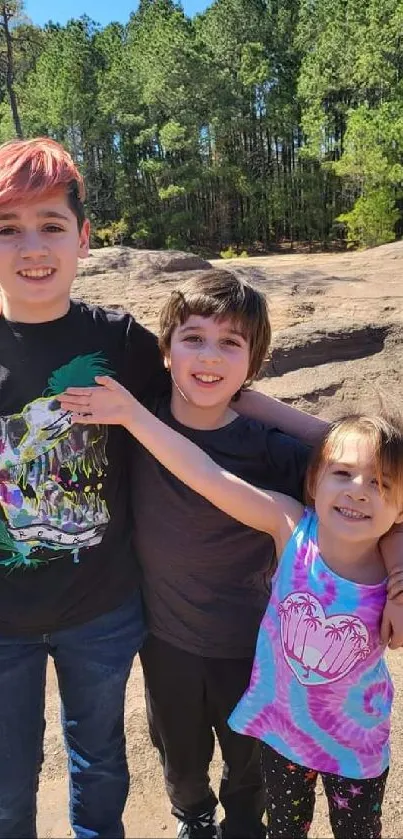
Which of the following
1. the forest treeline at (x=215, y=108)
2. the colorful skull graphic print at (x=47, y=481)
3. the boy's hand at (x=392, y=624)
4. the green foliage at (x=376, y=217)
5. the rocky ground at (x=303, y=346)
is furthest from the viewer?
the forest treeline at (x=215, y=108)

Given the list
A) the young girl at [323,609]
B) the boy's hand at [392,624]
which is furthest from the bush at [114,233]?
the boy's hand at [392,624]

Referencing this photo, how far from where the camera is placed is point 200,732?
5.32 feet

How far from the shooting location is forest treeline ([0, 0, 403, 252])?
19.6 m

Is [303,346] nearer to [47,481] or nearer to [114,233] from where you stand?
[47,481]

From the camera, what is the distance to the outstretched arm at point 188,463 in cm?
138

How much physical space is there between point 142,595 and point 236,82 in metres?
22.2

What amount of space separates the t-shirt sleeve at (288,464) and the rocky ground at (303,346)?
48 cm

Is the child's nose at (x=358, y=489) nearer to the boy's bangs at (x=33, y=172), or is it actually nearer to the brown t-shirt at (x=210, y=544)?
the brown t-shirt at (x=210, y=544)

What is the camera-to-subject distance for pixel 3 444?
1.46 metres

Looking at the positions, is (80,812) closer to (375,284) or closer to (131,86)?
(375,284)

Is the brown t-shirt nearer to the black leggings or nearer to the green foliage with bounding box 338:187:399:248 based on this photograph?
the black leggings

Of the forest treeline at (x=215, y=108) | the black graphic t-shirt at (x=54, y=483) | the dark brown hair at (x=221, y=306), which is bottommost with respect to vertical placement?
the black graphic t-shirt at (x=54, y=483)

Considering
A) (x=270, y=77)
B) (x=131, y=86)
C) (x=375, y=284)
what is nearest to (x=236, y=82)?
(x=270, y=77)

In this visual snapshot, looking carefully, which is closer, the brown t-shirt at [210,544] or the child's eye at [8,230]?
the child's eye at [8,230]
